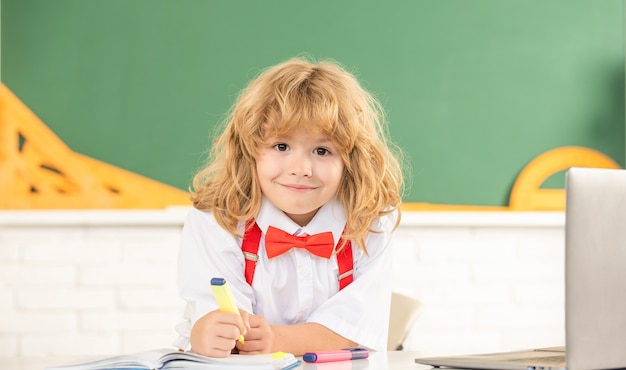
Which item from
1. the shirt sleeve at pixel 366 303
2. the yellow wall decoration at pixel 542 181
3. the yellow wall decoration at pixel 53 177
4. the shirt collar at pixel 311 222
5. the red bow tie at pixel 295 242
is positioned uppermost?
the yellow wall decoration at pixel 542 181

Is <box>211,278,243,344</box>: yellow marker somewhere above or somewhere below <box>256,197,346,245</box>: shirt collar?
below

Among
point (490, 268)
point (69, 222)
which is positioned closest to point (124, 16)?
point (69, 222)

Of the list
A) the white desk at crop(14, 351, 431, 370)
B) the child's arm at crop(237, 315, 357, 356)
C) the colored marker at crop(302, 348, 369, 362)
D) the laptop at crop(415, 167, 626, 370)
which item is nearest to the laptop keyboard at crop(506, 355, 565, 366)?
the laptop at crop(415, 167, 626, 370)

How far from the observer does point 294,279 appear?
158 centimetres

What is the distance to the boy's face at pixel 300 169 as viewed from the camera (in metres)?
1.46

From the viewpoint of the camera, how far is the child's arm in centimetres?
136

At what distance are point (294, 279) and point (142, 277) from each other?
0.90m

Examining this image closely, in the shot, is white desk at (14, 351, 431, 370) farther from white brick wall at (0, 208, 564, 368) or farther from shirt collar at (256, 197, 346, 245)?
white brick wall at (0, 208, 564, 368)

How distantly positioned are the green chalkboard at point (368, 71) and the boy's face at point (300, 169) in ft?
3.08

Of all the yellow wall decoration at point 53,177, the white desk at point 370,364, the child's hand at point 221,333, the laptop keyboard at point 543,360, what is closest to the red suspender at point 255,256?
the white desk at point 370,364

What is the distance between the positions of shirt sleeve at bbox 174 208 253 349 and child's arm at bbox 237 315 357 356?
0.11 meters

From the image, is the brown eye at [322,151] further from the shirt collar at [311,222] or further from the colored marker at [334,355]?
the colored marker at [334,355]

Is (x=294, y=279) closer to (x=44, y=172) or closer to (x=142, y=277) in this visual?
(x=142, y=277)

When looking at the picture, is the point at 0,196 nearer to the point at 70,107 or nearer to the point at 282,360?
the point at 70,107
